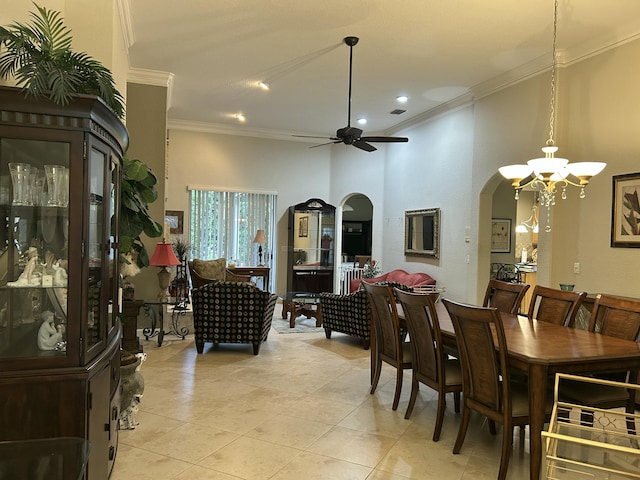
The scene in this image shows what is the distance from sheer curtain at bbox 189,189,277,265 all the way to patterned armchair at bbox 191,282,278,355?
379 cm

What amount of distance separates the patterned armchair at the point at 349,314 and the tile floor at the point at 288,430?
0.73 metres

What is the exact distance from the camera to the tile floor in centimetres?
270

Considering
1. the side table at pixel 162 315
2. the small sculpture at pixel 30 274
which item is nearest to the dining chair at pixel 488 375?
the small sculpture at pixel 30 274

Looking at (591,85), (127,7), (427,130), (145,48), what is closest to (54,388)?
(127,7)

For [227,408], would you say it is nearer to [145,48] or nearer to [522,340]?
[522,340]

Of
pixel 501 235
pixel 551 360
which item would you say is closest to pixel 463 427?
pixel 551 360

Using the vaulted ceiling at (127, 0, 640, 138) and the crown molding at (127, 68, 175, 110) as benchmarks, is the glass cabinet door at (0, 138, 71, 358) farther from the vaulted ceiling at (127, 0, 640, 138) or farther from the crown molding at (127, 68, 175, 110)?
the crown molding at (127, 68, 175, 110)

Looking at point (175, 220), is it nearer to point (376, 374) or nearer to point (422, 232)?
point (422, 232)

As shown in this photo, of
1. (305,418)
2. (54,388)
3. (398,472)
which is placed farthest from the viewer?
(305,418)

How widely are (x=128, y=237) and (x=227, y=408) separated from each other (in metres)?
1.60

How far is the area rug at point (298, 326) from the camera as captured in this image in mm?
6512

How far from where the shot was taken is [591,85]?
15.0 feet

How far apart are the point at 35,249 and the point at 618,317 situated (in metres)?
3.45

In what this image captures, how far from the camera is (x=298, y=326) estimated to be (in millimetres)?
6812
